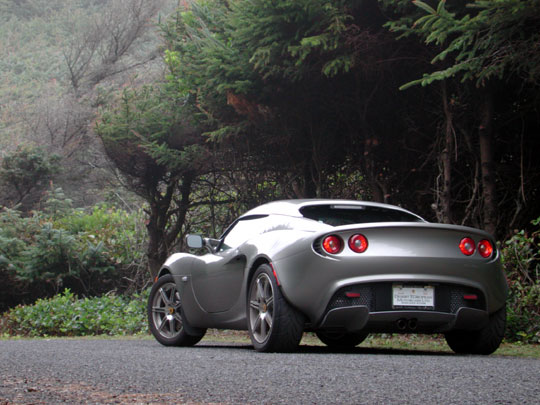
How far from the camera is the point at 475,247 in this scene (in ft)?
22.4

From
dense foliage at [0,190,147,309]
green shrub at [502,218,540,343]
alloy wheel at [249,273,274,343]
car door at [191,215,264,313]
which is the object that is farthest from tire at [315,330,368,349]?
dense foliage at [0,190,147,309]

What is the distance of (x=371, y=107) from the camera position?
11.6 m

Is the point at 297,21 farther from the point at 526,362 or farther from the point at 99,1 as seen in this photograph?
the point at 99,1

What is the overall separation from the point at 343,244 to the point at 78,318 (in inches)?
365

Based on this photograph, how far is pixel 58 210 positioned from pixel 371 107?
521 inches

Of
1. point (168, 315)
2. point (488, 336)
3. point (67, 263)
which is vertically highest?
point (488, 336)

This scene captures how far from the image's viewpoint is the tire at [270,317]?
658 cm

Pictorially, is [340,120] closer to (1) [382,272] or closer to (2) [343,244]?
(2) [343,244]

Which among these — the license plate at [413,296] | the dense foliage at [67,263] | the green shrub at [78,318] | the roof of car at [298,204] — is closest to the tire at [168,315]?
the roof of car at [298,204]

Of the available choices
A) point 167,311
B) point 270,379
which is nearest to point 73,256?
point 167,311

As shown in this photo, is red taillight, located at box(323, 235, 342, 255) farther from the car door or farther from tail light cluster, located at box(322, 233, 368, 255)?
the car door

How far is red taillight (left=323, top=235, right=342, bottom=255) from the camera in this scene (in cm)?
656

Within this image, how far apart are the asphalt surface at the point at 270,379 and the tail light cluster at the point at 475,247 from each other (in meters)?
0.87

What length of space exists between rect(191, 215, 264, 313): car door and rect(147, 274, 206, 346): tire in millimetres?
478
